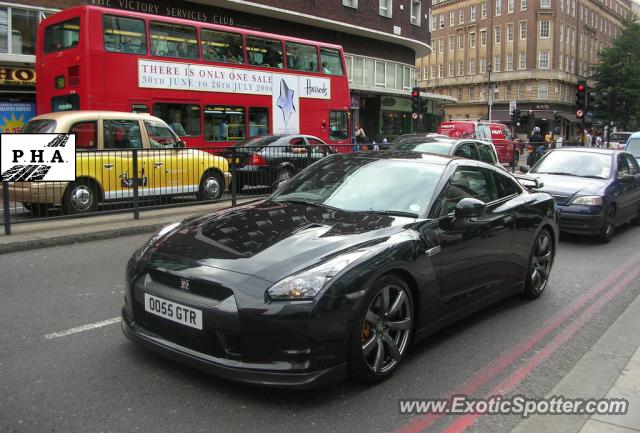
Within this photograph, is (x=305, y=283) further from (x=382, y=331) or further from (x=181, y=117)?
(x=181, y=117)

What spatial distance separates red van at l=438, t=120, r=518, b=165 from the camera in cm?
2470

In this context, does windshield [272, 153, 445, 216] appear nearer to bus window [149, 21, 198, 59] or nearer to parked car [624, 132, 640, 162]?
bus window [149, 21, 198, 59]

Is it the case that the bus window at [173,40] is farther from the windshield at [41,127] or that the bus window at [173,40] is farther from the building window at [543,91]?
the building window at [543,91]

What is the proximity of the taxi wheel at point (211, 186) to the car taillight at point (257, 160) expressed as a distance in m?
0.74

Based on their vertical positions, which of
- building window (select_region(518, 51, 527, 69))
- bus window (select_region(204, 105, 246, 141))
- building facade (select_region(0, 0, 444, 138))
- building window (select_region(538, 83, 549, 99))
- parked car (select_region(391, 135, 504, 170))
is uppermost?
building window (select_region(518, 51, 527, 69))

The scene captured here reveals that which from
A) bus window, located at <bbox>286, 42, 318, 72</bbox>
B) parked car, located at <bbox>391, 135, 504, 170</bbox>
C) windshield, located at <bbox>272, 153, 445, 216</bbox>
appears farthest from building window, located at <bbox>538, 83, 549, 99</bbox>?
windshield, located at <bbox>272, 153, 445, 216</bbox>

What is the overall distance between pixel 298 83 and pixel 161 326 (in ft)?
49.4

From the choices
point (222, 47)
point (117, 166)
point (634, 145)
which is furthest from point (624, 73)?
point (117, 166)

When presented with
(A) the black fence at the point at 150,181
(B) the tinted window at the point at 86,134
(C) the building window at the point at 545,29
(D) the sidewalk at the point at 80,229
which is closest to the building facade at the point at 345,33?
(B) the tinted window at the point at 86,134

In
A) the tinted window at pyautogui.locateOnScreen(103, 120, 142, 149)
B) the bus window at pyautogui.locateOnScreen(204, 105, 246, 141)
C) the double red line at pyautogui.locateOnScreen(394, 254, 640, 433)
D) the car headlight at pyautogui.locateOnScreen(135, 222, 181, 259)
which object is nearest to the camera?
the double red line at pyautogui.locateOnScreen(394, 254, 640, 433)

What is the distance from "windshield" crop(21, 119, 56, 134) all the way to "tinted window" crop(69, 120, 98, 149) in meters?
0.36

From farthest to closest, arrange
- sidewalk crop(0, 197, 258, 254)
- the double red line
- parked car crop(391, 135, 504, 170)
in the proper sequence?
parked car crop(391, 135, 504, 170) → sidewalk crop(0, 197, 258, 254) → the double red line

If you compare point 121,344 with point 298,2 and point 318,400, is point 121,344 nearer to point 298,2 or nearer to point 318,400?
point 318,400

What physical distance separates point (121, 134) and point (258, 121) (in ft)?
19.7
